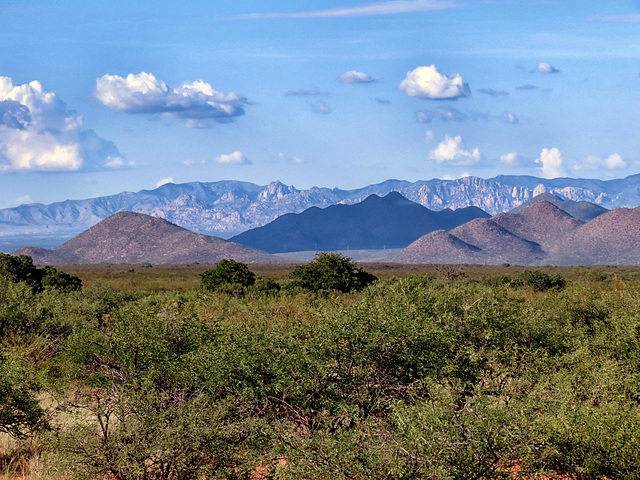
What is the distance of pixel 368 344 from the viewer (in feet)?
55.7

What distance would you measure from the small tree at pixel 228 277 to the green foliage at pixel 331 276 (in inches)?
159

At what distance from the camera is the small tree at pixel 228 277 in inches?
2291

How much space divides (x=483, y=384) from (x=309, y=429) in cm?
509

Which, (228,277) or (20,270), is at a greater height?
(20,270)

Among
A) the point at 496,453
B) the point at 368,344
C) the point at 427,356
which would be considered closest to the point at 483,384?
the point at 427,356

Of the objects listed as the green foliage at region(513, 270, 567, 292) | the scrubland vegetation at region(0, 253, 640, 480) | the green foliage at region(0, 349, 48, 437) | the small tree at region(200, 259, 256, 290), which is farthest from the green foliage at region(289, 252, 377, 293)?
the green foliage at region(0, 349, 48, 437)

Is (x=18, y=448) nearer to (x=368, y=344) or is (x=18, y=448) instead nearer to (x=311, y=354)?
Answer: (x=311, y=354)

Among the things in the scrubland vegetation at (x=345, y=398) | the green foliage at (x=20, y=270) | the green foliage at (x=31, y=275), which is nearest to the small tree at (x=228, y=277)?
the green foliage at (x=31, y=275)

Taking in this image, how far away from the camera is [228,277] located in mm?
59438

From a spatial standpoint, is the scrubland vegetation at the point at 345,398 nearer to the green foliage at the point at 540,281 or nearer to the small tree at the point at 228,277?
the small tree at the point at 228,277

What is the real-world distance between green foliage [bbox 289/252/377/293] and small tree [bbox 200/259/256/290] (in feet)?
13.3

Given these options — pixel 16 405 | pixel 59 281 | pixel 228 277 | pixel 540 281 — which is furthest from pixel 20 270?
pixel 540 281

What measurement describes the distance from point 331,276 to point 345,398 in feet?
126

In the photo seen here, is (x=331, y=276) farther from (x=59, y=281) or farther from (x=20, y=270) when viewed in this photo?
(x=20, y=270)
